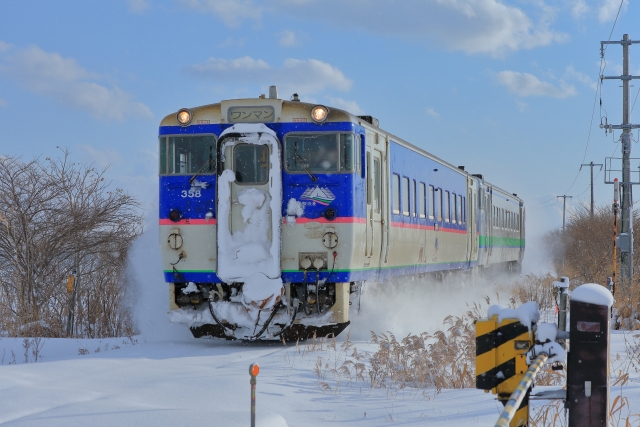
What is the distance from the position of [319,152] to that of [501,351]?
6186 mm

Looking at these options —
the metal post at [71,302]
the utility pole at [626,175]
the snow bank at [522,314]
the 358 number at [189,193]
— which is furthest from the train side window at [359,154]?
the utility pole at [626,175]

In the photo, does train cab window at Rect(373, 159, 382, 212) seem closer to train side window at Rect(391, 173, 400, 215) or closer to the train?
the train

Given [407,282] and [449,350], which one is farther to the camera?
[407,282]

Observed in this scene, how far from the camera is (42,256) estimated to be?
17.2 meters

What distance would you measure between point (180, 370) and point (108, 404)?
75.6 inches

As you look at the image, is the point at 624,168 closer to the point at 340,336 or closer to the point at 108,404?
the point at 340,336

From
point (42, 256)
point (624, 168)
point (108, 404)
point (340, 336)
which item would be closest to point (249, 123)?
point (340, 336)

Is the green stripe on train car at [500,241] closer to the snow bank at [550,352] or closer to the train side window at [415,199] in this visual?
the train side window at [415,199]

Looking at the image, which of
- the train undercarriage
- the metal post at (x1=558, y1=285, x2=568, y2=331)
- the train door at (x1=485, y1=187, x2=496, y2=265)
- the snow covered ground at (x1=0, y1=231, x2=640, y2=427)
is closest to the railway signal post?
the metal post at (x1=558, y1=285, x2=568, y2=331)

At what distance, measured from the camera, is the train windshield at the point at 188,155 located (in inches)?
432

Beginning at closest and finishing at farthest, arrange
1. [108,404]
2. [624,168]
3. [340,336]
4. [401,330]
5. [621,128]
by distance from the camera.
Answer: [108,404]
[340,336]
[401,330]
[624,168]
[621,128]

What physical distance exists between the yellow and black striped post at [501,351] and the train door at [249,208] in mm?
5836

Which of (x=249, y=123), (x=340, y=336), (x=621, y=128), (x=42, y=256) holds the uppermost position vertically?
(x=621, y=128)

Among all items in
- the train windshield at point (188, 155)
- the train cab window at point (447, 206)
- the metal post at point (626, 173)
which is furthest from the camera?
the metal post at point (626, 173)
